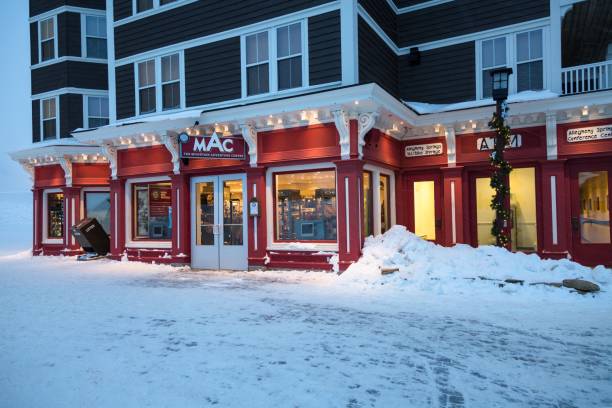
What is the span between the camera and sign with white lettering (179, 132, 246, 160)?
11430 millimetres

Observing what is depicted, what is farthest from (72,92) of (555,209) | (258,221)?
(555,209)

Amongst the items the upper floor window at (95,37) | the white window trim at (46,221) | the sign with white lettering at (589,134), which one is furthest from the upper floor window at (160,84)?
the sign with white lettering at (589,134)

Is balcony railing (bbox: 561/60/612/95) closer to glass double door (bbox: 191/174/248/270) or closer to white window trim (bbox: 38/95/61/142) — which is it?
glass double door (bbox: 191/174/248/270)

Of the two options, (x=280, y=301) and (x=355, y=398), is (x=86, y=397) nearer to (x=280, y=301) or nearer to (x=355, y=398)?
(x=355, y=398)

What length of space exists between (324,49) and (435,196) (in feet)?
17.8

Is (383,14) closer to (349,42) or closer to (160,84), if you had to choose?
(349,42)

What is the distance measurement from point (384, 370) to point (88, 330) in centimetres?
427

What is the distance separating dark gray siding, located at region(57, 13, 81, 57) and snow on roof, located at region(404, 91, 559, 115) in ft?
46.8

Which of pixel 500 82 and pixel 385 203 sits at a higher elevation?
pixel 500 82

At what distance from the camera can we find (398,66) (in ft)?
47.7

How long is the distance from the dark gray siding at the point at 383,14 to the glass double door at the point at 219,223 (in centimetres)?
583

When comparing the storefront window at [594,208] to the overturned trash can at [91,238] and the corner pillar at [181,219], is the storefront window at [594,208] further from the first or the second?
the overturned trash can at [91,238]

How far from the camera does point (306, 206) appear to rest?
38.4 feet

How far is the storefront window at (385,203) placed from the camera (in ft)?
41.4
